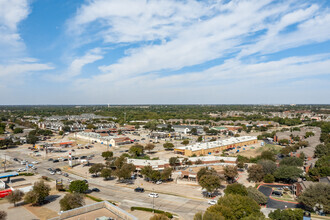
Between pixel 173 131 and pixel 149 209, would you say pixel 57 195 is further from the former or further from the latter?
pixel 173 131

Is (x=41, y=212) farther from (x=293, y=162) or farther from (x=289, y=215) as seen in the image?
(x=293, y=162)

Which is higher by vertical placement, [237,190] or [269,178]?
[237,190]

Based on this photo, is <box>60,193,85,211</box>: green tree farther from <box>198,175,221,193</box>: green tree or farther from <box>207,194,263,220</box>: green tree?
<box>198,175,221,193</box>: green tree

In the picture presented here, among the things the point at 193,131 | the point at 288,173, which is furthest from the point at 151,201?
the point at 193,131

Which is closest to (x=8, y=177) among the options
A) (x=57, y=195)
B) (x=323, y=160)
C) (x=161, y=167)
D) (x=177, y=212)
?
(x=57, y=195)

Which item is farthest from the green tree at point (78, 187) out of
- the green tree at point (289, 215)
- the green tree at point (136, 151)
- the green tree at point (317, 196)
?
the green tree at point (317, 196)
